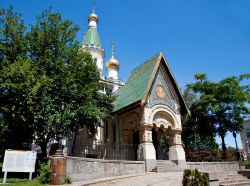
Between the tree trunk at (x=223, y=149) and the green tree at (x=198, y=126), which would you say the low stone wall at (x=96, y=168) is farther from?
the tree trunk at (x=223, y=149)

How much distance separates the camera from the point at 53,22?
17062 mm

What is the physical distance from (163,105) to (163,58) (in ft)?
13.2

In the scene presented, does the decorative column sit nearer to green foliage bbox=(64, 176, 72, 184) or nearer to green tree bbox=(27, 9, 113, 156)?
green foliage bbox=(64, 176, 72, 184)

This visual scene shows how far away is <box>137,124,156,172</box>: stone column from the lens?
1694 centimetres

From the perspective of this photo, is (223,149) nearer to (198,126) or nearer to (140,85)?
(198,126)

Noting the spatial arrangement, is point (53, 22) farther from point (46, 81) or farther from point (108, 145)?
point (108, 145)

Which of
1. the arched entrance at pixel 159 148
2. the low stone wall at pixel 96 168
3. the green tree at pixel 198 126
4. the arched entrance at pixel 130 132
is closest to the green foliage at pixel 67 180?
the low stone wall at pixel 96 168

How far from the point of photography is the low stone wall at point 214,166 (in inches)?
738

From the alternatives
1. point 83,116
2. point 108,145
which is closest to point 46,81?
point 83,116

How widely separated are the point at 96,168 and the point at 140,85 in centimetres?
843

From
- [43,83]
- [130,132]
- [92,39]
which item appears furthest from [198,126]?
[92,39]

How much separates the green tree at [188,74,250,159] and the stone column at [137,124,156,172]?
8446 millimetres

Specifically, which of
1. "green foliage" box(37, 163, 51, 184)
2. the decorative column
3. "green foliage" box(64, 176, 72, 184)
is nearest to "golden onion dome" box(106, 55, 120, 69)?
the decorative column

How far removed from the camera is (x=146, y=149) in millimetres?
17328
